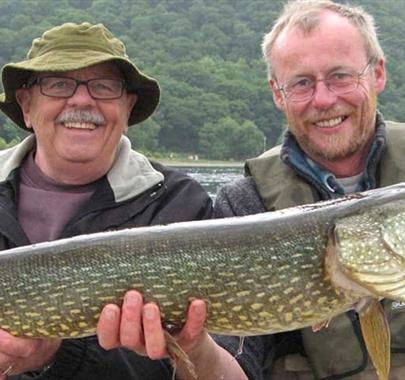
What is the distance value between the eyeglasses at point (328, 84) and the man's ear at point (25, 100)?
147 centimetres

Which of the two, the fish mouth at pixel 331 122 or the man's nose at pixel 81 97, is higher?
the man's nose at pixel 81 97

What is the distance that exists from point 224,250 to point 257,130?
171ft

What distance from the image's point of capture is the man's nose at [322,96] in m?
3.80

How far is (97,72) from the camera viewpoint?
13.0 feet

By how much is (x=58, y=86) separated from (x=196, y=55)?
225 feet

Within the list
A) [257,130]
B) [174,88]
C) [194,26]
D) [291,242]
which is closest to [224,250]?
[291,242]

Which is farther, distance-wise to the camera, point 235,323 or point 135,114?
point 135,114

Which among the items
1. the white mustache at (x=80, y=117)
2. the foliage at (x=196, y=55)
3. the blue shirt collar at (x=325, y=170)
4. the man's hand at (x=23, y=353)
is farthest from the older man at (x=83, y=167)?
the foliage at (x=196, y=55)

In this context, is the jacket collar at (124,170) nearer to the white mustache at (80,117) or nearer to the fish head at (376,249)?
the white mustache at (80,117)

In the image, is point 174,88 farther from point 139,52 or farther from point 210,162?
point 210,162

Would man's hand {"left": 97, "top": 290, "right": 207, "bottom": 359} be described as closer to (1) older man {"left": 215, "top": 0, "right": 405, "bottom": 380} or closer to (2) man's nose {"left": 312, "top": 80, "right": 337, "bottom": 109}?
(1) older man {"left": 215, "top": 0, "right": 405, "bottom": 380}

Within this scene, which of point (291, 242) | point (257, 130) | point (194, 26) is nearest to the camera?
point (291, 242)

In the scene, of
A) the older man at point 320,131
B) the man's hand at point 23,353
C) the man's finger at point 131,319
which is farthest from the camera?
the older man at point 320,131

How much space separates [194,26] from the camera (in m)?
78.7
